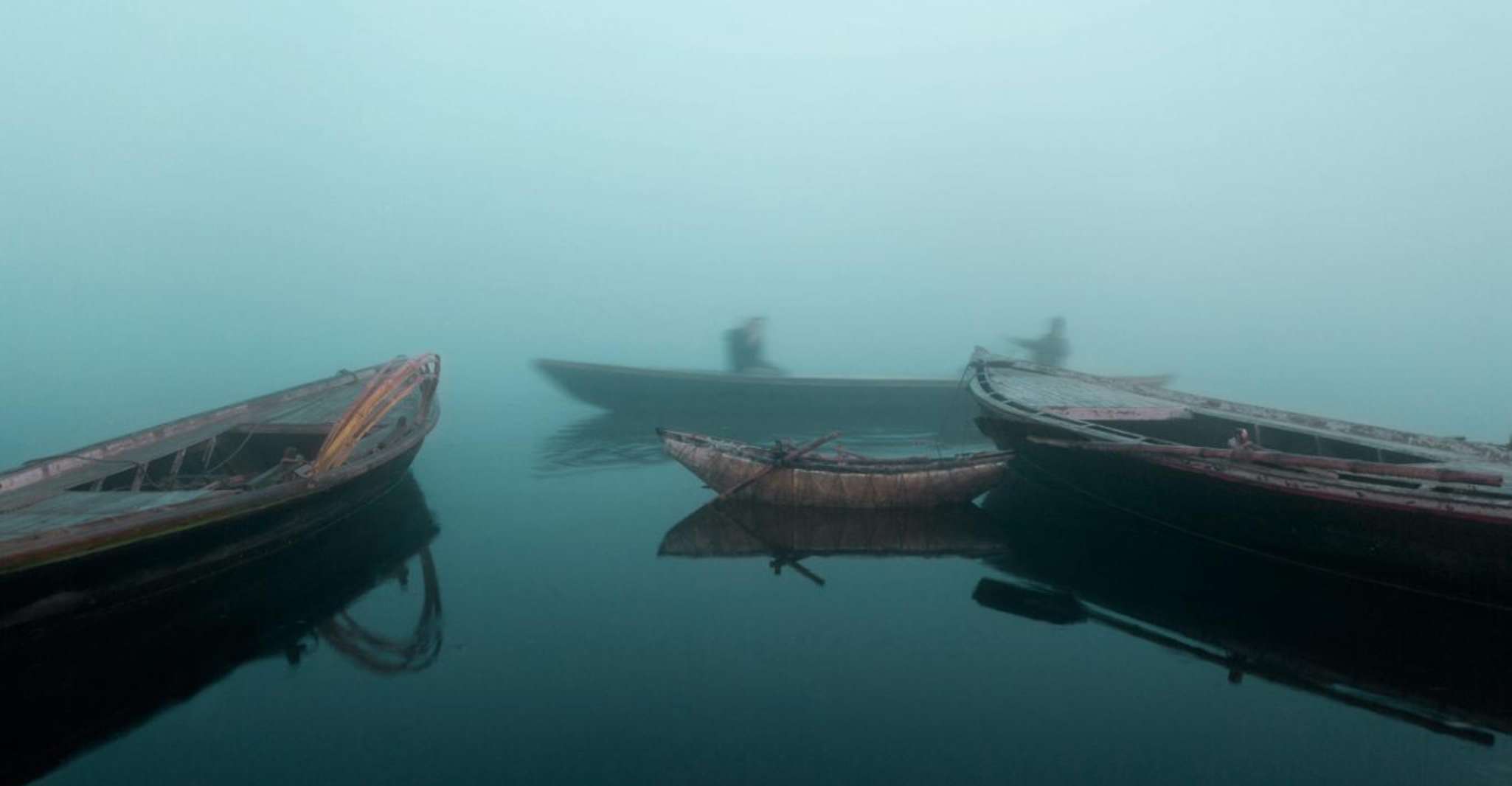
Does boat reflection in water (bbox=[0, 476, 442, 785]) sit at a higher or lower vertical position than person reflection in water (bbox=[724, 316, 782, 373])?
lower

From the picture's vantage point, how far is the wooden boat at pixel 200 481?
28.5 ft

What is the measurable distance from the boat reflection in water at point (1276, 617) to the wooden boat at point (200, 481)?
1090 cm

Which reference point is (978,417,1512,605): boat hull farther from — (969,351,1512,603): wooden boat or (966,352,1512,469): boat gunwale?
(966,352,1512,469): boat gunwale

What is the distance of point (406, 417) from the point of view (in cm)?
1594

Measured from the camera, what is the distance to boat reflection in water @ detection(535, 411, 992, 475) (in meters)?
18.4

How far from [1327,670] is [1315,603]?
1.80 meters

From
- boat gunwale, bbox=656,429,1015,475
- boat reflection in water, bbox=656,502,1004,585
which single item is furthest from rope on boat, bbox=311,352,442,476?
boat reflection in water, bbox=656,502,1004,585

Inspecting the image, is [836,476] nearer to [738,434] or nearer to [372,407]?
[738,434]

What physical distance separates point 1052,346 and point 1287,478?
16.7 m

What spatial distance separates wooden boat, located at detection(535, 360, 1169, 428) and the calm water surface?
946cm

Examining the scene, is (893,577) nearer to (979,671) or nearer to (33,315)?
(979,671)

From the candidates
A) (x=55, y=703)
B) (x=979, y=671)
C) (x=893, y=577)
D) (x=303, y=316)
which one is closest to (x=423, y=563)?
(x=55, y=703)

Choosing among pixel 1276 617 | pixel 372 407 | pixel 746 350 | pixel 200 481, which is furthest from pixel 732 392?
pixel 1276 617

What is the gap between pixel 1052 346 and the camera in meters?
27.1
